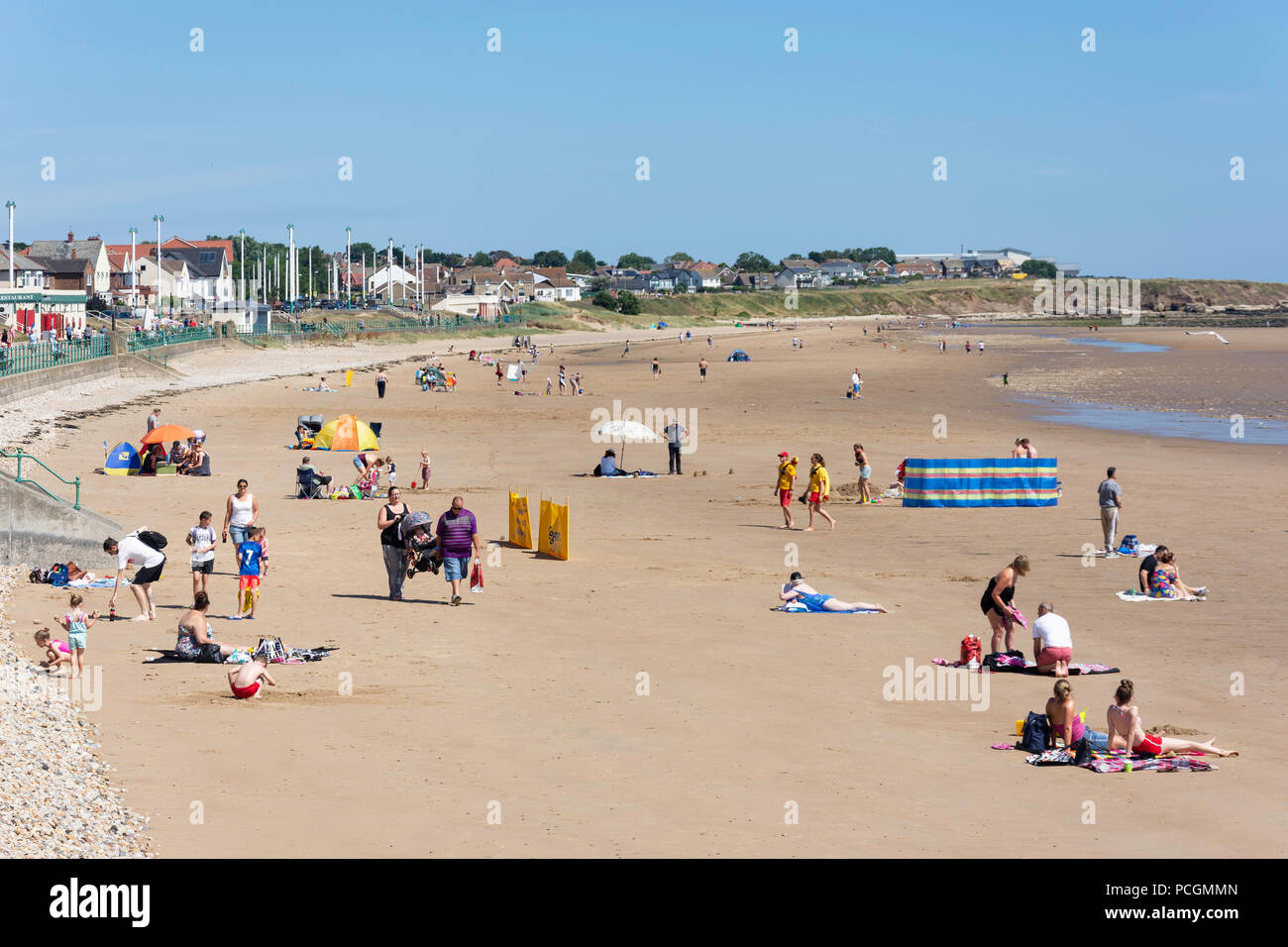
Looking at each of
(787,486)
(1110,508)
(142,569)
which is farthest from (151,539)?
(1110,508)

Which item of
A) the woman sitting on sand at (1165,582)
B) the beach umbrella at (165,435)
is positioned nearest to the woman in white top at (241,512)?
the beach umbrella at (165,435)

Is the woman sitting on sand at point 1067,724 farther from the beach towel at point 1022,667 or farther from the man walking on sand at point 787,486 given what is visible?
the man walking on sand at point 787,486

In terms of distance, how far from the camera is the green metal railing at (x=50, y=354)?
136 feet

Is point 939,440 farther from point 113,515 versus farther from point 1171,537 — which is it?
point 113,515

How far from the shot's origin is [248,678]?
1214 cm

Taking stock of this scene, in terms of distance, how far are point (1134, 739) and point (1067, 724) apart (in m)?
0.52

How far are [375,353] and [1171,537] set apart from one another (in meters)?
66.5

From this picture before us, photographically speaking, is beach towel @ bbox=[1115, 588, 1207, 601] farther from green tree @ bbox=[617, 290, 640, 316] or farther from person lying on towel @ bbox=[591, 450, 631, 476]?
green tree @ bbox=[617, 290, 640, 316]

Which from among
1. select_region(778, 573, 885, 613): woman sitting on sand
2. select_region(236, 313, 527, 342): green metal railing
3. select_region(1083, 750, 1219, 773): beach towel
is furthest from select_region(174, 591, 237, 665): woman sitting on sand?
select_region(236, 313, 527, 342): green metal railing

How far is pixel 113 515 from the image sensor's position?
73.5 feet

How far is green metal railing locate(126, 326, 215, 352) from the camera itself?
57.6 m

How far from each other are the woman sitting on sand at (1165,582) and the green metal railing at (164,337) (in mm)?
47611

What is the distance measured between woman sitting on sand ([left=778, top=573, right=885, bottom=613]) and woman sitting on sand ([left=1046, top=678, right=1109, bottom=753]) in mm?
5367
